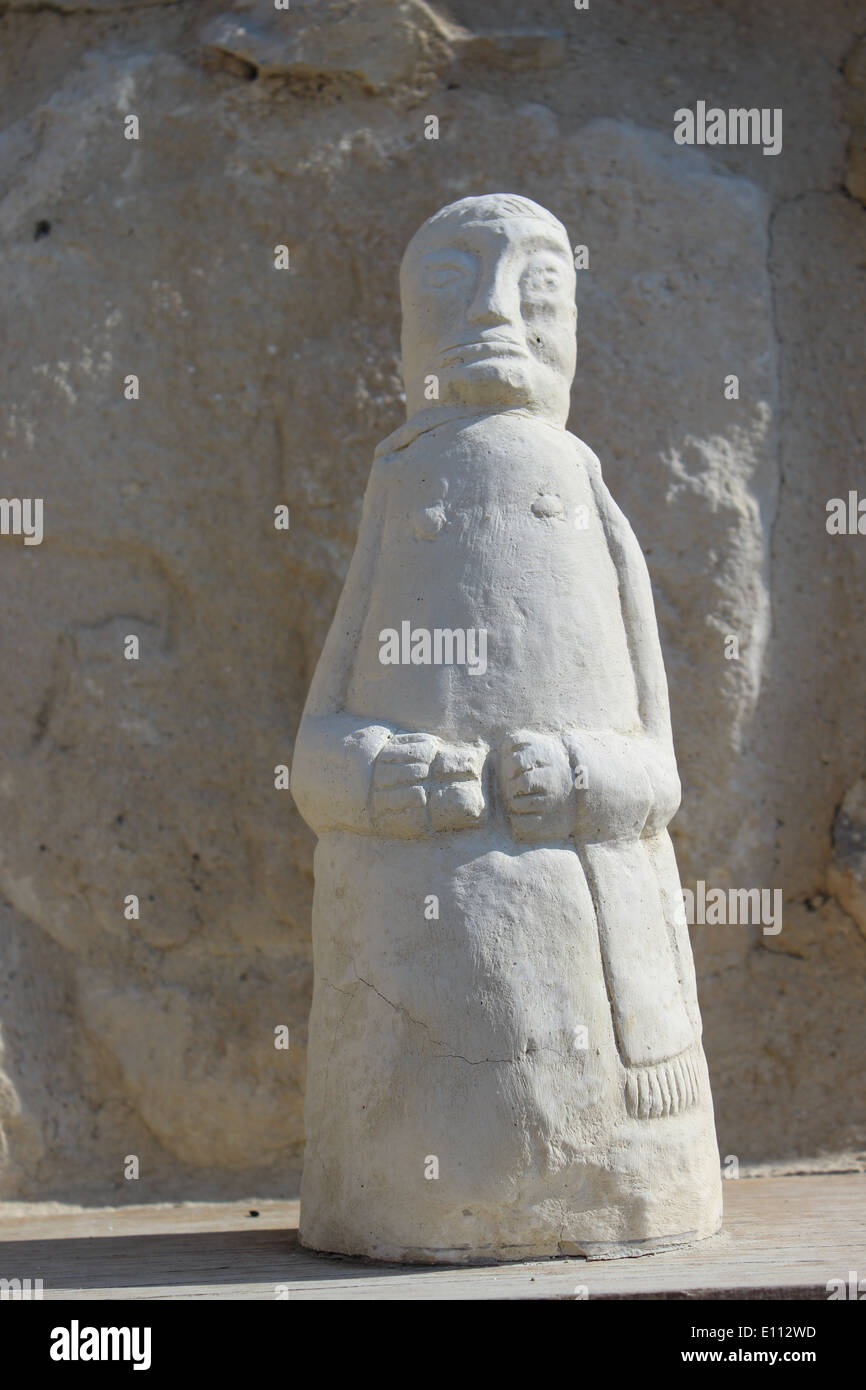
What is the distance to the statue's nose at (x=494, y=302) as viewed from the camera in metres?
4.18

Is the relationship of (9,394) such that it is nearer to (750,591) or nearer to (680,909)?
(750,591)

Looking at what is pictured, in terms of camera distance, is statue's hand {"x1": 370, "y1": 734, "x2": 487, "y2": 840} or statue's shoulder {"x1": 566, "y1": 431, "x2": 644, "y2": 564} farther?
statue's shoulder {"x1": 566, "y1": 431, "x2": 644, "y2": 564}

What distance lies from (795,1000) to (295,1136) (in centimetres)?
164

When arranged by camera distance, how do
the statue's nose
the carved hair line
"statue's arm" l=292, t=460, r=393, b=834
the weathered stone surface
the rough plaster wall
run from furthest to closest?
the weathered stone surface → the rough plaster wall → the carved hair line → the statue's nose → "statue's arm" l=292, t=460, r=393, b=834

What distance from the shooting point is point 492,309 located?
4180 millimetres

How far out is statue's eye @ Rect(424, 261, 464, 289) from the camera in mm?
4277

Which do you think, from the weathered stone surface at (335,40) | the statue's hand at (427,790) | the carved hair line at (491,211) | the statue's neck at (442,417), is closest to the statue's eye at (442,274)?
the carved hair line at (491,211)

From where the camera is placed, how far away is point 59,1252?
4.25m

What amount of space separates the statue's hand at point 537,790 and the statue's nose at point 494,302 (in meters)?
1.07

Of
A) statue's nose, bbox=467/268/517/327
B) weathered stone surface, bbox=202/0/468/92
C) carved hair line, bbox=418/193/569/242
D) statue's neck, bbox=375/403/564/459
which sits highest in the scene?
weathered stone surface, bbox=202/0/468/92
